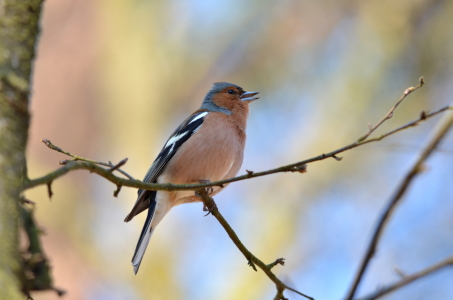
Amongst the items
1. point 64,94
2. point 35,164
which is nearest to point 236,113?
point 35,164

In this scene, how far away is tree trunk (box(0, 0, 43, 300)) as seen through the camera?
160 cm

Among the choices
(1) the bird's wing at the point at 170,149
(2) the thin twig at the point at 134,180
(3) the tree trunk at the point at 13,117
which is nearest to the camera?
(3) the tree trunk at the point at 13,117

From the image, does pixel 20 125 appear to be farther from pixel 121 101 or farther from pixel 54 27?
pixel 54 27

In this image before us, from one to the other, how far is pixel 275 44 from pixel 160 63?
3.02 metres

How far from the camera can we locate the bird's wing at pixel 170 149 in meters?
5.57

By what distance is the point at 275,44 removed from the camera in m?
→ 12.4

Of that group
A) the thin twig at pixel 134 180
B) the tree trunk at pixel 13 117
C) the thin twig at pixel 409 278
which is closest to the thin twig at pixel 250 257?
the thin twig at pixel 134 180

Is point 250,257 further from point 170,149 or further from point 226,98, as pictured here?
point 226,98

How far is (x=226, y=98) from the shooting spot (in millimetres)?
6773

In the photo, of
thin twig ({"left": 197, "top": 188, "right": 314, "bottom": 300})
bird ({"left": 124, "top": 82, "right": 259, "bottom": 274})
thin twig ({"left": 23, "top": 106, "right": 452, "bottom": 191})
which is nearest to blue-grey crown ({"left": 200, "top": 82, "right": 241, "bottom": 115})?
bird ({"left": 124, "top": 82, "right": 259, "bottom": 274})

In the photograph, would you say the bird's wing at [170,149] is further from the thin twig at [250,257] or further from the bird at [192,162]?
the thin twig at [250,257]

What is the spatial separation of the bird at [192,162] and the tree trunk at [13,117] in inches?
128

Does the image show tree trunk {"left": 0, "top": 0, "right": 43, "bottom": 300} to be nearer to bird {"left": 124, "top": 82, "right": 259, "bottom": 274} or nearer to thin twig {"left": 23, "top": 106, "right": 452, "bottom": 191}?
thin twig {"left": 23, "top": 106, "right": 452, "bottom": 191}

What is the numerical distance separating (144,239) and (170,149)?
1206mm
